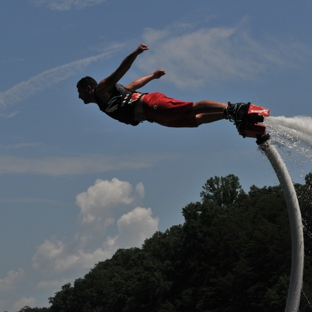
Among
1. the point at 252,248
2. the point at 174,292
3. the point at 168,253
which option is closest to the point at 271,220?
the point at 252,248

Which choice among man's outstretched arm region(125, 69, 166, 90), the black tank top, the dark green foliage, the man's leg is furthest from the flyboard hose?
the dark green foliage

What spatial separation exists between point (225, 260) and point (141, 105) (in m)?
83.4

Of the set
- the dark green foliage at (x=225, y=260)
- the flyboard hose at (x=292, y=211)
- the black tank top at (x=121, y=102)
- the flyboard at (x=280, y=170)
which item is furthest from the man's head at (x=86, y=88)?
the dark green foliage at (x=225, y=260)

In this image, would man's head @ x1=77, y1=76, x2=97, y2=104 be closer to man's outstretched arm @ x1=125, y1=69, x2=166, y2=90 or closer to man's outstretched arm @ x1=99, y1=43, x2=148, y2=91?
man's outstretched arm @ x1=99, y1=43, x2=148, y2=91

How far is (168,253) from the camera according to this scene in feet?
400

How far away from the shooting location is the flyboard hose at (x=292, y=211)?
15210mm

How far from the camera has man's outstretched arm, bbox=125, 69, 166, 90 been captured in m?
17.2

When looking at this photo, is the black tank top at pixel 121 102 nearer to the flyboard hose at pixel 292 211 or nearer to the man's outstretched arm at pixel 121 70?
the man's outstretched arm at pixel 121 70

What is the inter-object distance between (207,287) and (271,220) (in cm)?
1194

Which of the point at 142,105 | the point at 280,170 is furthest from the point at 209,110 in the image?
the point at 280,170

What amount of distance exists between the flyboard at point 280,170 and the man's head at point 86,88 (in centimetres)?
330

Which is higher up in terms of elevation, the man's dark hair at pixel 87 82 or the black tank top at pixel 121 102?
the man's dark hair at pixel 87 82

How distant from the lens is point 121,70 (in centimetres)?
1520

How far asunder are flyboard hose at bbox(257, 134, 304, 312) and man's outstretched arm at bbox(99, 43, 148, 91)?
118 inches
